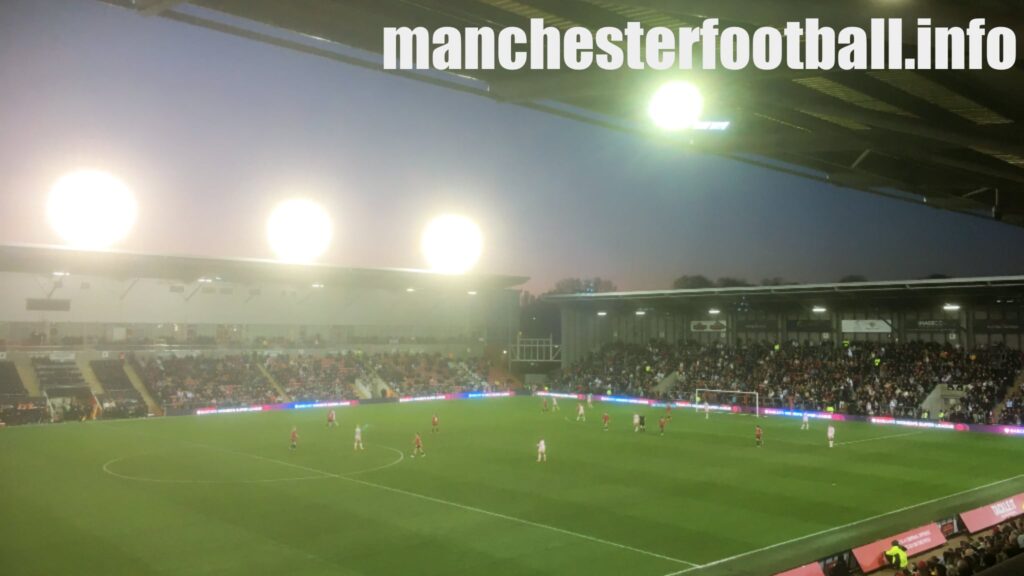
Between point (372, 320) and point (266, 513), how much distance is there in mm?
54586

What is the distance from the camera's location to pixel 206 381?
62.8 metres

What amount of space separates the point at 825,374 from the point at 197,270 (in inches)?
1984

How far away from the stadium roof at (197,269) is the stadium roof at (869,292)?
21.9 m

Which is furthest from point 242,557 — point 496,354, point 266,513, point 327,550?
point 496,354

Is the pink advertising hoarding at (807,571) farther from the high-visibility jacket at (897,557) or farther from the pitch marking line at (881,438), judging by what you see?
the pitch marking line at (881,438)

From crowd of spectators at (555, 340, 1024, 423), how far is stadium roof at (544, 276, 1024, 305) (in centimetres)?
449

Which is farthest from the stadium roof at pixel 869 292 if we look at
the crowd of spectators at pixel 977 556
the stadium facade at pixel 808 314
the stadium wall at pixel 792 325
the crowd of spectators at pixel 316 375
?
the crowd of spectators at pixel 977 556

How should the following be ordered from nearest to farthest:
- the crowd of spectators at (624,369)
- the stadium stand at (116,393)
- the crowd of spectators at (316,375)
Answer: the stadium stand at (116,393) < the crowd of spectators at (316,375) < the crowd of spectators at (624,369)

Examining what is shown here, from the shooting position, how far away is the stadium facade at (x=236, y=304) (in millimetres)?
57375

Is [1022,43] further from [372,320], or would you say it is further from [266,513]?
[372,320]

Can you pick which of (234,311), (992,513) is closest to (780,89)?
(992,513)

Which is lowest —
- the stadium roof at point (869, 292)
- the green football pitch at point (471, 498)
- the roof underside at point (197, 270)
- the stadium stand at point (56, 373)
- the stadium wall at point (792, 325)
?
the green football pitch at point (471, 498)

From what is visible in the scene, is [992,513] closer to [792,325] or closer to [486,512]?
[486,512]

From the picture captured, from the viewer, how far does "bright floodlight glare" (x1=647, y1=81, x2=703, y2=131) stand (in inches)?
326
